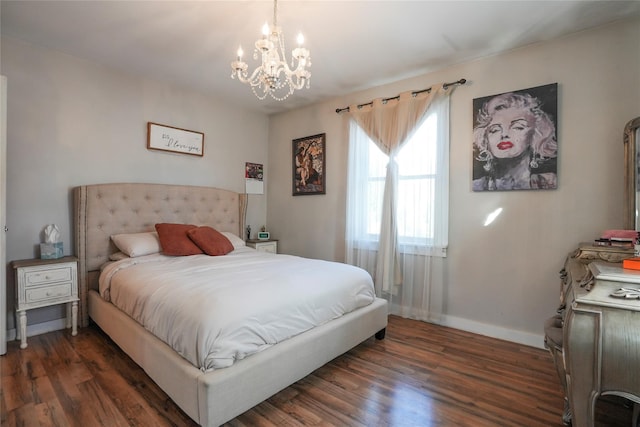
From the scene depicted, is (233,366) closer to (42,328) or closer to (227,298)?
(227,298)

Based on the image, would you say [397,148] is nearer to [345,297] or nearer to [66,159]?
[345,297]

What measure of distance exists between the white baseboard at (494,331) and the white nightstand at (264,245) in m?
2.26

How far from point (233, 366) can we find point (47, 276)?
6.62 ft

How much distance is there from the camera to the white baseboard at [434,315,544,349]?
251cm

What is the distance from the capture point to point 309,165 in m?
4.02

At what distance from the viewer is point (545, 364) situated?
222 centimetres

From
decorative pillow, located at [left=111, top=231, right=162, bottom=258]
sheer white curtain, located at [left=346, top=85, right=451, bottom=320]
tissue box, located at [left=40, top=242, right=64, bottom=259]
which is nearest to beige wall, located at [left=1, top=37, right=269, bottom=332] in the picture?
tissue box, located at [left=40, top=242, right=64, bottom=259]

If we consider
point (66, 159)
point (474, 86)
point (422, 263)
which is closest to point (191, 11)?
point (66, 159)

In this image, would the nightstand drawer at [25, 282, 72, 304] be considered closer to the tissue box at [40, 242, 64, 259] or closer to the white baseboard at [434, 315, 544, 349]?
the tissue box at [40, 242, 64, 259]

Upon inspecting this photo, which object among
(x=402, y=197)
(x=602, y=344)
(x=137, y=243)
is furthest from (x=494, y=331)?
(x=137, y=243)

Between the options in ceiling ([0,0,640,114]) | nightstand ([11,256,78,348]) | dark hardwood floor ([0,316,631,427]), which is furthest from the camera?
nightstand ([11,256,78,348])

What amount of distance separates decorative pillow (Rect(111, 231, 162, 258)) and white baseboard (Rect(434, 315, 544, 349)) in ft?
9.42

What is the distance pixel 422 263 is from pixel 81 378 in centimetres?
288

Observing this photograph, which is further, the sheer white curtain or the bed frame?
the sheer white curtain
